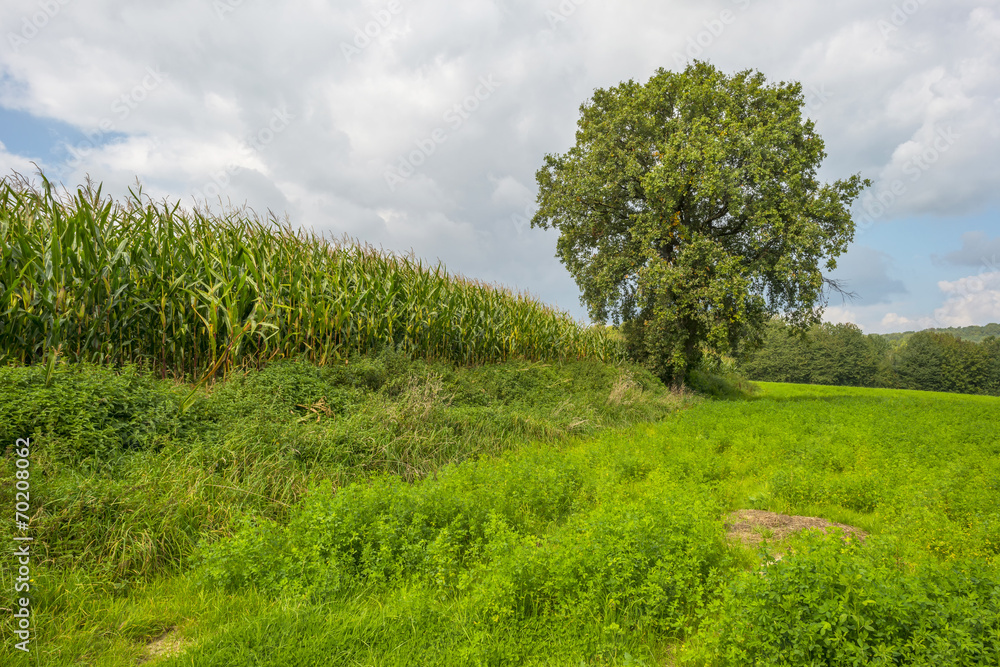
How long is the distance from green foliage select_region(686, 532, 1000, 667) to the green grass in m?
0.01

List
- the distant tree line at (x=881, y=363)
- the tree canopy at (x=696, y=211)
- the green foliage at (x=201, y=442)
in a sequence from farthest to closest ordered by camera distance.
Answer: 1. the distant tree line at (x=881, y=363)
2. the tree canopy at (x=696, y=211)
3. the green foliage at (x=201, y=442)

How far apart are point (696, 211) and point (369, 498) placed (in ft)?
66.9

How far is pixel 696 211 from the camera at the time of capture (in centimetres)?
2089

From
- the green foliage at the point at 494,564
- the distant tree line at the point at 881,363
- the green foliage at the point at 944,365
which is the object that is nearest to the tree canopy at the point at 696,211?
the green foliage at the point at 494,564

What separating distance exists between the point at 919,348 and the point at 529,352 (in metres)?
73.9

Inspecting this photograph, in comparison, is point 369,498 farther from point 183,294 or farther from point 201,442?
point 183,294

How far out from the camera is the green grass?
2.85 m

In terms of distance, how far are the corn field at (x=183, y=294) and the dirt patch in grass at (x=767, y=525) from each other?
6892mm

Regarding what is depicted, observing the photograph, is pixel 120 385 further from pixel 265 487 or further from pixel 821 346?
pixel 821 346

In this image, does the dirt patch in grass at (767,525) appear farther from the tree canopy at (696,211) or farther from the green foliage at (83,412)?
the tree canopy at (696,211)

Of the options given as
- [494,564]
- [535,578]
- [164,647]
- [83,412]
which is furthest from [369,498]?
[83,412]

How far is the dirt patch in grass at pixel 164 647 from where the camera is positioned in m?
3.08

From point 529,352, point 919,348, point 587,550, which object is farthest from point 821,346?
point 587,550

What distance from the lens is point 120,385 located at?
5570mm
